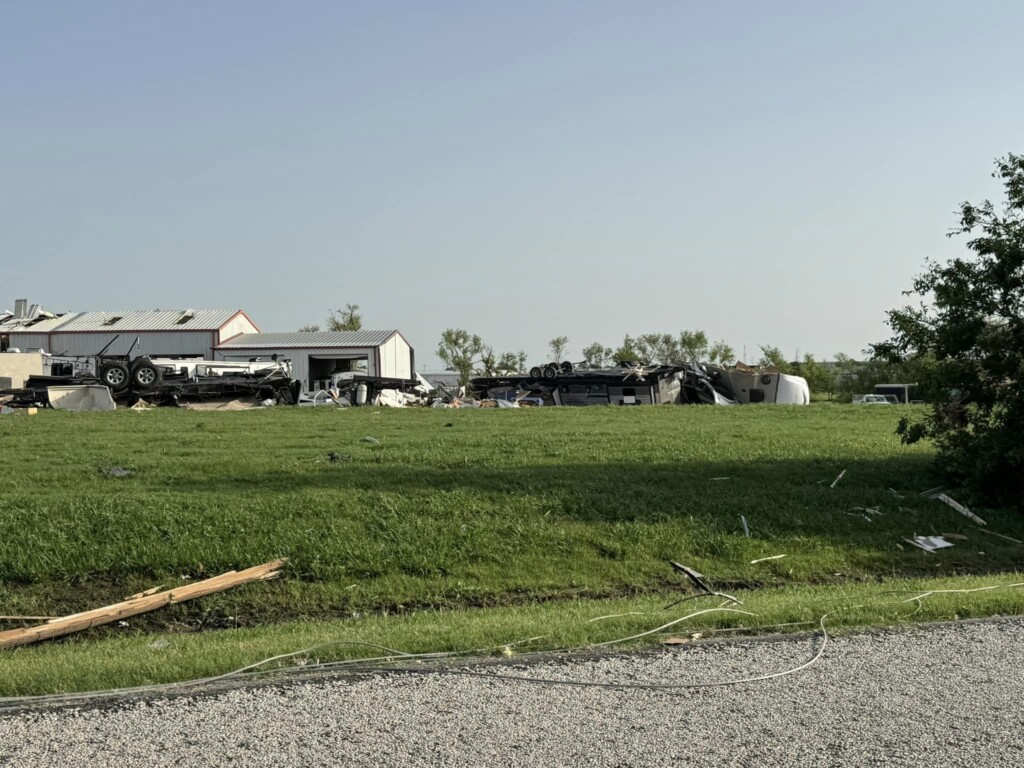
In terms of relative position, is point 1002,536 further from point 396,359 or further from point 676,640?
point 396,359

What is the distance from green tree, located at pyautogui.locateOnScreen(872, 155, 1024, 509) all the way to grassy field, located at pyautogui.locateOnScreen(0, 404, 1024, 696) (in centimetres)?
77

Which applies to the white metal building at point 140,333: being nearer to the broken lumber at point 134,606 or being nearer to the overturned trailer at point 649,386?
the overturned trailer at point 649,386

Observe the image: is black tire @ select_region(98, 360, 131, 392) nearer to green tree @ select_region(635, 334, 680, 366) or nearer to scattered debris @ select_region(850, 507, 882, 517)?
scattered debris @ select_region(850, 507, 882, 517)

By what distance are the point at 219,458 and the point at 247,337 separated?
58.4 m

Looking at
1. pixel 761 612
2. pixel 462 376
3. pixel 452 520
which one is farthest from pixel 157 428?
pixel 462 376

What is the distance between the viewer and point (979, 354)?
1523cm

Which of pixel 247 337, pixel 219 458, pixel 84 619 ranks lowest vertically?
pixel 84 619

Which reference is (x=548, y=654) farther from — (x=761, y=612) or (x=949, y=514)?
(x=949, y=514)

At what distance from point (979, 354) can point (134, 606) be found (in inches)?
476

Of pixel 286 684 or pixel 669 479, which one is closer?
pixel 286 684

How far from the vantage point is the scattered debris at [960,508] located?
13961 mm

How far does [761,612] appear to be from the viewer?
8195 millimetres

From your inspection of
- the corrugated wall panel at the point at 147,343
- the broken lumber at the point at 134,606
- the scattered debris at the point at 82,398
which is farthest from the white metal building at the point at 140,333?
the broken lumber at the point at 134,606

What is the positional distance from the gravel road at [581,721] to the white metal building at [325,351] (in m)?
58.8
